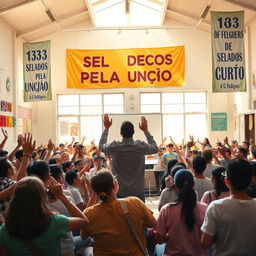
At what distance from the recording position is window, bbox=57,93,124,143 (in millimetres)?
13930

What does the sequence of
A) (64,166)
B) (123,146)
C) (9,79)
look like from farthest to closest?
(9,79) → (64,166) → (123,146)

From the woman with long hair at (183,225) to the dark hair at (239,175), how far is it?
0.43 meters

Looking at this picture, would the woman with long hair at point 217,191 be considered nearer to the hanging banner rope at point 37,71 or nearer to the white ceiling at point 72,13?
the hanging banner rope at point 37,71

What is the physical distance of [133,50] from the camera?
12.7 metres

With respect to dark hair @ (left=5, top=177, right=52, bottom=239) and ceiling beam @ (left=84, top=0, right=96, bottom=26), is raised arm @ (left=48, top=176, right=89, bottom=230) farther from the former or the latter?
ceiling beam @ (left=84, top=0, right=96, bottom=26)

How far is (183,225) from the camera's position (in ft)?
8.11

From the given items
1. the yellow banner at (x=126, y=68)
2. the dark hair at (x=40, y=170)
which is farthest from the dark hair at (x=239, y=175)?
the yellow banner at (x=126, y=68)

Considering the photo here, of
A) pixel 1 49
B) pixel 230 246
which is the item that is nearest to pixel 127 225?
pixel 230 246

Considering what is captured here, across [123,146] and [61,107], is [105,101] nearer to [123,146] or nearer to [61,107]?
[61,107]

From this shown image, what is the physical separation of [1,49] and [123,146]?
27.3 feet

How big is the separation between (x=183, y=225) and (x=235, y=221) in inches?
18.8

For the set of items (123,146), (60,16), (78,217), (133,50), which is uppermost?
(60,16)

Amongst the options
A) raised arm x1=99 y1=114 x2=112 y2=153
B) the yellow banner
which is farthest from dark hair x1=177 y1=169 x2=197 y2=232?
the yellow banner

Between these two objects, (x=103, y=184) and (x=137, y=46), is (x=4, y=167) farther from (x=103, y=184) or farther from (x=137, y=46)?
(x=137, y=46)
